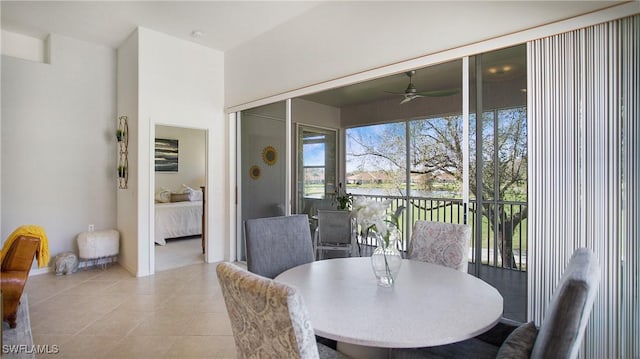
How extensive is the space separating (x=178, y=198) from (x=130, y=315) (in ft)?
14.1

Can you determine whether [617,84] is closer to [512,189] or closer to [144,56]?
[512,189]

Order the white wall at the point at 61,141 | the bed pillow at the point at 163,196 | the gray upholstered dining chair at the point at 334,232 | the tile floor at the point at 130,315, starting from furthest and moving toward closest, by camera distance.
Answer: the bed pillow at the point at 163,196, the white wall at the point at 61,141, the gray upholstered dining chair at the point at 334,232, the tile floor at the point at 130,315

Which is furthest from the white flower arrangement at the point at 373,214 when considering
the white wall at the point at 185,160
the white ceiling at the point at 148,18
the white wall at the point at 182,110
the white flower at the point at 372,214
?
the white wall at the point at 185,160

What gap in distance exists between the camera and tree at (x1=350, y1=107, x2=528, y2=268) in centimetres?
234

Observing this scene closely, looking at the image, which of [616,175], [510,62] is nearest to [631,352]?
[616,175]

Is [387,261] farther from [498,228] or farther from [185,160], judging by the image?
[185,160]

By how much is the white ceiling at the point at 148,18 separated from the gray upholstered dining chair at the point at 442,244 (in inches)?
111

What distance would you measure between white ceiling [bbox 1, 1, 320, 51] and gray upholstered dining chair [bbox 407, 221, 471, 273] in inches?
111

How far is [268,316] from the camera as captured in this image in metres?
0.96

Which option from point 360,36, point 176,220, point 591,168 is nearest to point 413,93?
point 360,36

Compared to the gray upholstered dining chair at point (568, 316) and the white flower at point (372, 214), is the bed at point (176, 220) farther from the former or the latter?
the gray upholstered dining chair at point (568, 316)

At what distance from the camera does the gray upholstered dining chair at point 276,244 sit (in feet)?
7.01

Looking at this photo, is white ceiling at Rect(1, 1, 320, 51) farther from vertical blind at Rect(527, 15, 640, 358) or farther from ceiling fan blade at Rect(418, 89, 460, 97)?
vertical blind at Rect(527, 15, 640, 358)

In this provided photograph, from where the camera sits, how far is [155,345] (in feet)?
8.04
